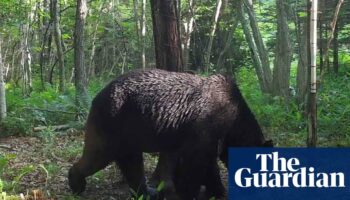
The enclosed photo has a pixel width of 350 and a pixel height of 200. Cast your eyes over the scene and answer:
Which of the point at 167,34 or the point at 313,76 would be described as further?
the point at 167,34

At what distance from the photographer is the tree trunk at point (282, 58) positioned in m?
12.8

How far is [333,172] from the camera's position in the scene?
593cm

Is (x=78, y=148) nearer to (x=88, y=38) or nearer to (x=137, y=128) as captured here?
(x=137, y=128)

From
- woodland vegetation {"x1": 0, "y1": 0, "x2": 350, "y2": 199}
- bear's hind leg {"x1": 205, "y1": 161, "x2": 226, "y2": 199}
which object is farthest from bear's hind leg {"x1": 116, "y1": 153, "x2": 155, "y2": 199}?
bear's hind leg {"x1": 205, "y1": 161, "x2": 226, "y2": 199}

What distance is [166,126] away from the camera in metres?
6.52

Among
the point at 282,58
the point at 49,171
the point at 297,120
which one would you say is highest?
the point at 282,58

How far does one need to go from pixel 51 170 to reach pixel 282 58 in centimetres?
733

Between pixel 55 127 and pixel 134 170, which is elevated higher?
pixel 55 127

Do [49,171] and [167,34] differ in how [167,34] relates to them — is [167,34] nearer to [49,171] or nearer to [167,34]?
[167,34]

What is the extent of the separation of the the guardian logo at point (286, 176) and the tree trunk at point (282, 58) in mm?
6977

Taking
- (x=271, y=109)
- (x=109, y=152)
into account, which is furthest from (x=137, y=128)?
(x=271, y=109)
